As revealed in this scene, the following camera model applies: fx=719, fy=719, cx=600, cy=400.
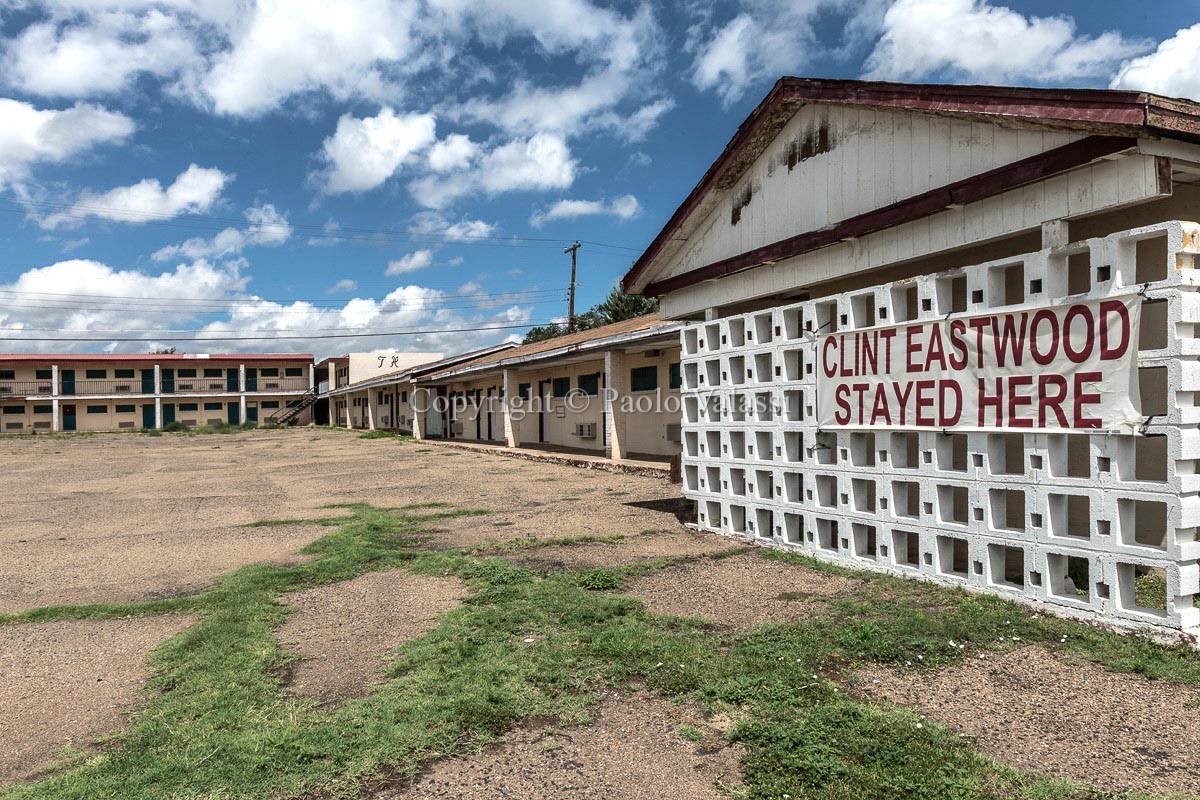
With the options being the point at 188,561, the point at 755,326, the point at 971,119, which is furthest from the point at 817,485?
the point at 188,561

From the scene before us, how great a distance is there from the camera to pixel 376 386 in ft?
123

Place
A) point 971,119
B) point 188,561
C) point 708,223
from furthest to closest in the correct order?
point 708,223, point 188,561, point 971,119

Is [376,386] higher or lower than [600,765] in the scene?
higher

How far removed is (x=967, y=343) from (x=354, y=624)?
484cm

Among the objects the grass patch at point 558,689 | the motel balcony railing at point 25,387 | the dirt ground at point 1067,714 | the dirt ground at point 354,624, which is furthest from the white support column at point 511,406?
the motel balcony railing at point 25,387

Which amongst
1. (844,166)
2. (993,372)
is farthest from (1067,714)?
(844,166)

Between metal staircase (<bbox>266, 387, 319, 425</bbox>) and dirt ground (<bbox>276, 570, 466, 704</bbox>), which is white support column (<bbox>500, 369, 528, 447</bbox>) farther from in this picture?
metal staircase (<bbox>266, 387, 319, 425</bbox>)

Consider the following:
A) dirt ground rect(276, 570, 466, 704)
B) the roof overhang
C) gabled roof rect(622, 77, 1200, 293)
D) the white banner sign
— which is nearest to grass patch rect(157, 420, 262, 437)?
the roof overhang

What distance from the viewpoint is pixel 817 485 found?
6.57 metres

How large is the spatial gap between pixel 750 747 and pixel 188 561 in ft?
21.7

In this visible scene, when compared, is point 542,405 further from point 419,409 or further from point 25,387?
point 25,387

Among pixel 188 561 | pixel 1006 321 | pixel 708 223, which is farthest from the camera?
pixel 708 223

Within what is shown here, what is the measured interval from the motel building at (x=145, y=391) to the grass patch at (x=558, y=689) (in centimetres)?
5206

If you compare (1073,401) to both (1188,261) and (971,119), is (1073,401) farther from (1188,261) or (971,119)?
(971,119)
